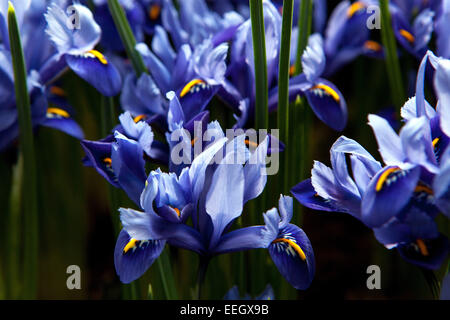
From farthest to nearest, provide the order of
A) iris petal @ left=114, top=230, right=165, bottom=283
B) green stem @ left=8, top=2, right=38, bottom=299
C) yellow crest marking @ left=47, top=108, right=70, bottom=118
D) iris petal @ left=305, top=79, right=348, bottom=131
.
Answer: yellow crest marking @ left=47, top=108, right=70, bottom=118 < iris petal @ left=305, top=79, right=348, bottom=131 < green stem @ left=8, top=2, right=38, bottom=299 < iris petal @ left=114, top=230, right=165, bottom=283

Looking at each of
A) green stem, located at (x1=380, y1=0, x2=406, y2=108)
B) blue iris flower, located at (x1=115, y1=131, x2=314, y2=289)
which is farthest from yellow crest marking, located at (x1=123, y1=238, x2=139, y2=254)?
green stem, located at (x1=380, y1=0, x2=406, y2=108)

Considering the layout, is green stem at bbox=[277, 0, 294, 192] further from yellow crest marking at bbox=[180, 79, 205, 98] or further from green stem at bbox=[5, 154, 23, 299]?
green stem at bbox=[5, 154, 23, 299]

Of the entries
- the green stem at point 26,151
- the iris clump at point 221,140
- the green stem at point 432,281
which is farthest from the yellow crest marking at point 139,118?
the green stem at point 432,281

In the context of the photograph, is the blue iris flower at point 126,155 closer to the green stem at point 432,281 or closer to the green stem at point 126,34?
the green stem at point 126,34

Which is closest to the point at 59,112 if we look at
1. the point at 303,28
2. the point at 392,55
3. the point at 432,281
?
the point at 303,28

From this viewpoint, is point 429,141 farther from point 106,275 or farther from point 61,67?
point 106,275
